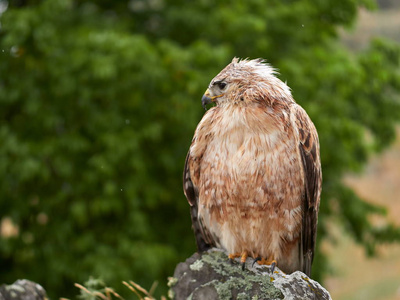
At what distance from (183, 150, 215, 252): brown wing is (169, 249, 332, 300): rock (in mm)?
140

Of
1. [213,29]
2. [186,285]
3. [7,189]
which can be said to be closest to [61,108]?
[7,189]

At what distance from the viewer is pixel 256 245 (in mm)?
3344

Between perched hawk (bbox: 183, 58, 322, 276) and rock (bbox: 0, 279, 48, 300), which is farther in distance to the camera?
rock (bbox: 0, 279, 48, 300)

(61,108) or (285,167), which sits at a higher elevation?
(285,167)

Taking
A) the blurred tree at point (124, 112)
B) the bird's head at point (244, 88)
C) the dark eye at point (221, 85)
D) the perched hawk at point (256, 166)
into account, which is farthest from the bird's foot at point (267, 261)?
Answer: the blurred tree at point (124, 112)

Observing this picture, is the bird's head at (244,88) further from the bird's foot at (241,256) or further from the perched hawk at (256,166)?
the bird's foot at (241,256)

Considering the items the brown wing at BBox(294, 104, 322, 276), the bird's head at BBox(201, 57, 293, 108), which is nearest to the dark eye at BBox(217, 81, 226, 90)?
the bird's head at BBox(201, 57, 293, 108)

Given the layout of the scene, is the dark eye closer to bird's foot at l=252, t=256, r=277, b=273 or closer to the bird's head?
the bird's head

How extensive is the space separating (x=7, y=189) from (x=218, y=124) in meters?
5.18

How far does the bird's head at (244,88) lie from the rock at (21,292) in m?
1.97

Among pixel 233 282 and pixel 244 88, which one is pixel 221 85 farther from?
pixel 233 282

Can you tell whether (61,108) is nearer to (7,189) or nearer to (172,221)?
(7,189)

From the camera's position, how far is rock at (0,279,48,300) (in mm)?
3651

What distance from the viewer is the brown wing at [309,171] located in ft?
10.4
